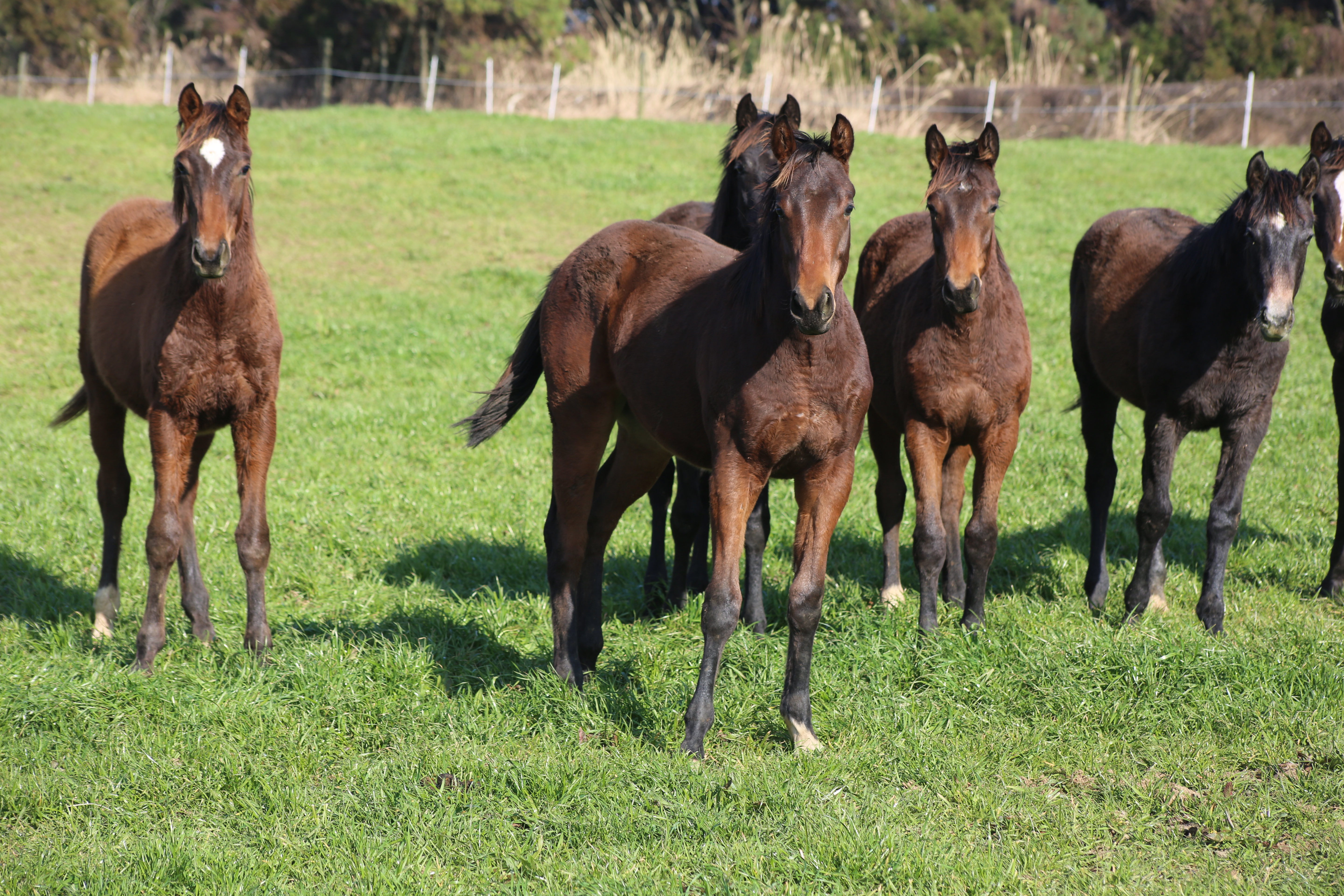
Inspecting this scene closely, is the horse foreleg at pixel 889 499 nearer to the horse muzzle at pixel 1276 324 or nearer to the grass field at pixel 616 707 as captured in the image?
the grass field at pixel 616 707

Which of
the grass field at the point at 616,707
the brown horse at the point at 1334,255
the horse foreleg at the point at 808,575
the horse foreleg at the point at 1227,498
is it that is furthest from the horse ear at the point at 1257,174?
the horse foreleg at the point at 808,575

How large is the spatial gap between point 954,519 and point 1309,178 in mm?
2425

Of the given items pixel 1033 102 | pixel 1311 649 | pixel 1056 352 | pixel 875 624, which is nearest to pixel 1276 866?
pixel 1311 649

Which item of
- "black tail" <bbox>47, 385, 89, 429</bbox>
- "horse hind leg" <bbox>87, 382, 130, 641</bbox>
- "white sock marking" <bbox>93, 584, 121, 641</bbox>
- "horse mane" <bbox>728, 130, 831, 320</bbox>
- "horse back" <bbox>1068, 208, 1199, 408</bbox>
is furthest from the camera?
"black tail" <bbox>47, 385, 89, 429</bbox>

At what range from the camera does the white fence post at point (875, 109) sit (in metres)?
22.7

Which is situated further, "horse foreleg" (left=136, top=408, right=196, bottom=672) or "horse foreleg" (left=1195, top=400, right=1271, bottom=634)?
"horse foreleg" (left=1195, top=400, right=1271, bottom=634)

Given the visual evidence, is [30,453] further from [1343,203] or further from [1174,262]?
[1343,203]

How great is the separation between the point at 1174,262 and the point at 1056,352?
5.80 meters

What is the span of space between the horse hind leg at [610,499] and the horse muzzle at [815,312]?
157 centimetres

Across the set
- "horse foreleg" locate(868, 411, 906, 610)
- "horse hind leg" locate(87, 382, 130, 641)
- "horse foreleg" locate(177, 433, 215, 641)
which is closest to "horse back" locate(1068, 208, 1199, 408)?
"horse foreleg" locate(868, 411, 906, 610)

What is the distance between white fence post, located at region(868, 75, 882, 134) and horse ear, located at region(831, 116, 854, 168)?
65.1 ft

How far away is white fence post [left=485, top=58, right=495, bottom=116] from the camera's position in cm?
2461

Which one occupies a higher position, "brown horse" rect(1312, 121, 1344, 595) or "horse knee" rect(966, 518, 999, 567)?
"brown horse" rect(1312, 121, 1344, 595)

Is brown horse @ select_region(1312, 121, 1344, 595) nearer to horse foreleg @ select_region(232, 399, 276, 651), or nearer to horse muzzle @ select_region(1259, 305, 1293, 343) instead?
horse muzzle @ select_region(1259, 305, 1293, 343)
